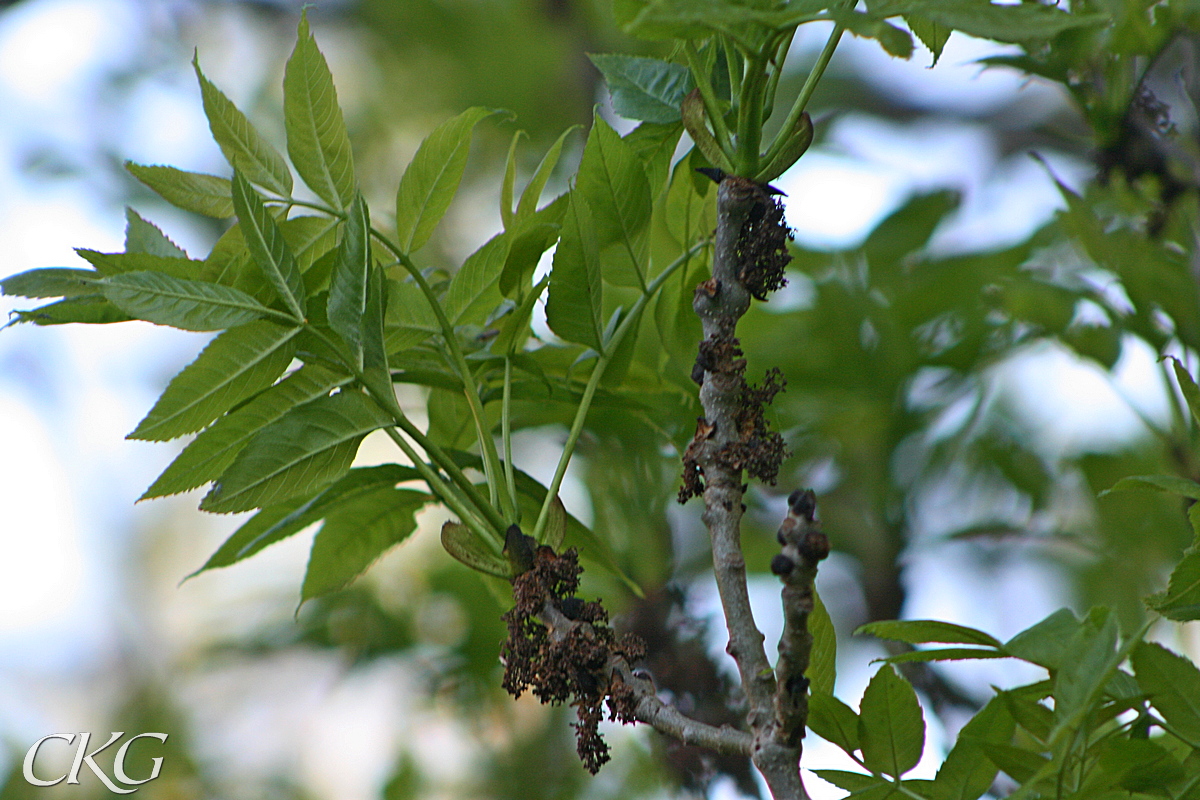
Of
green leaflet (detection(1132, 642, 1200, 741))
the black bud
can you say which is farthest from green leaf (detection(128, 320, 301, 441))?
green leaflet (detection(1132, 642, 1200, 741))

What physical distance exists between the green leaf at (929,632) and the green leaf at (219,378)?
0.80 feet

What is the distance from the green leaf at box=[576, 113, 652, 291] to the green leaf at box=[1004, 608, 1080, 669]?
0.21 metres

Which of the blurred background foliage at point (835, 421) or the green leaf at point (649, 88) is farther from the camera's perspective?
the blurred background foliage at point (835, 421)

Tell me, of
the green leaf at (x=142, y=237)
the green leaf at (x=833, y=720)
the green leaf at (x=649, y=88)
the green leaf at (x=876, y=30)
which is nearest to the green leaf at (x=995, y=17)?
the green leaf at (x=876, y=30)

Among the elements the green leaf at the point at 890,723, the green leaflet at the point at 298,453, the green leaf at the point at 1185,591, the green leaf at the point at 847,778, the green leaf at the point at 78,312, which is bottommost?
the green leaf at the point at 847,778

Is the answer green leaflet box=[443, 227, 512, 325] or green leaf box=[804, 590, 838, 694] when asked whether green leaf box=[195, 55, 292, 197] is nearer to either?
green leaflet box=[443, 227, 512, 325]

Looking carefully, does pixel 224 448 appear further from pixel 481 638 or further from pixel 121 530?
pixel 121 530

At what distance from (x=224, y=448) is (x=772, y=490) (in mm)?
508

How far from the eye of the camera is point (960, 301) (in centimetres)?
79

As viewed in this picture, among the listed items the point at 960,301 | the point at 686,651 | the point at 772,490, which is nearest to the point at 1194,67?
the point at 960,301

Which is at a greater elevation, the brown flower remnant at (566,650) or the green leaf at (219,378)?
the green leaf at (219,378)

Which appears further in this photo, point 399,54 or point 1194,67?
point 399,54

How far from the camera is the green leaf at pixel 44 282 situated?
1.19 feet

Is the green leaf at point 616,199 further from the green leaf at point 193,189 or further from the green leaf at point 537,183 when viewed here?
the green leaf at point 193,189
